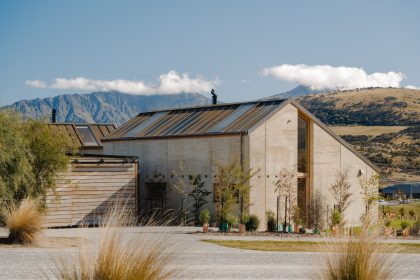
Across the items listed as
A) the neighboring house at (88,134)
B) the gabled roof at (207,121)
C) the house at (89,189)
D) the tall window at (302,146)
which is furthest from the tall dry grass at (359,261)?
the neighboring house at (88,134)

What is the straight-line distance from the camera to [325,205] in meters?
32.7

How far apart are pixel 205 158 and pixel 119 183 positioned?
4.21 metres

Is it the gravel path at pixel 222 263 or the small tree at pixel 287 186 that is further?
the small tree at pixel 287 186

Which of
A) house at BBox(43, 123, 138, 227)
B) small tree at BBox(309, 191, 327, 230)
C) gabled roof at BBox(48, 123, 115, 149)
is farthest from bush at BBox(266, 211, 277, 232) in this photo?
gabled roof at BBox(48, 123, 115, 149)

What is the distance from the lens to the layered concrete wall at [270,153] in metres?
29.6

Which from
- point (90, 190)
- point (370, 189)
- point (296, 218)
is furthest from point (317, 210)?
point (90, 190)

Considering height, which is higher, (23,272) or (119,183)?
(119,183)

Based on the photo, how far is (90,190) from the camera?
29.6 meters

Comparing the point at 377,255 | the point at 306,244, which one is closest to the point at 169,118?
the point at 306,244

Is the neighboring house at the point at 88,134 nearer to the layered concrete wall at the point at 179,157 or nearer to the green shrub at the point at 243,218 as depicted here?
the layered concrete wall at the point at 179,157

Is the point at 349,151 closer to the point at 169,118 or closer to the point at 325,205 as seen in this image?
the point at 325,205

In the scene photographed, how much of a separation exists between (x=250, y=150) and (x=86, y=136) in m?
14.9

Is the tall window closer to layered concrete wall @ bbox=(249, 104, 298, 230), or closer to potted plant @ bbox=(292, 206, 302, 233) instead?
layered concrete wall @ bbox=(249, 104, 298, 230)

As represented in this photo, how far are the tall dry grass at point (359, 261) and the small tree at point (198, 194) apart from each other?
70.2 feet
